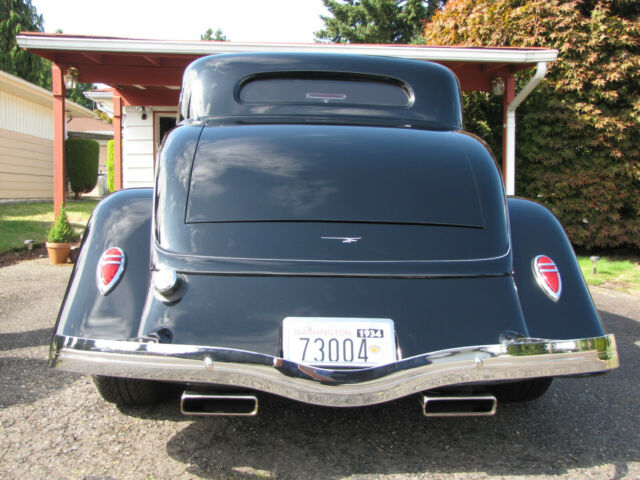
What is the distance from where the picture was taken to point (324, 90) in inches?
118

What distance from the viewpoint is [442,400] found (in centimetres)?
195

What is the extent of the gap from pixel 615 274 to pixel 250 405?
7.29m

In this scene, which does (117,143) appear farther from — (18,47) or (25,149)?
(18,47)

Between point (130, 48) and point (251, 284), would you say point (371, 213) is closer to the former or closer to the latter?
point (251, 284)

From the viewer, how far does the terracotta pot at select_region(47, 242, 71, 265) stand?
25.1ft

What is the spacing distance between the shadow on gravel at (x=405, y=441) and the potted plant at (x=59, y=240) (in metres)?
5.72

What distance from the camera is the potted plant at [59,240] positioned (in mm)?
7659

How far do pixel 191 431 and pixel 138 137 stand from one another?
9.79 meters

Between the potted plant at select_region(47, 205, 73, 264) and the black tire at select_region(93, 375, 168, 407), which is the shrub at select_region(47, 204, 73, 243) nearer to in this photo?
the potted plant at select_region(47, 205, 73, 264)

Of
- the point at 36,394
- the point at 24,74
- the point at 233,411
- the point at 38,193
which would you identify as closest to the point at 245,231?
the point at 233,411

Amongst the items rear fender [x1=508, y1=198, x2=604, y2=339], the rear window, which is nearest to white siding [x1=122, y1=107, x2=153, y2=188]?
the rear window

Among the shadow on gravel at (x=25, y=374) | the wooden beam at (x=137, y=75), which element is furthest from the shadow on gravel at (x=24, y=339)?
the wooden beam at (x=137, y=75)

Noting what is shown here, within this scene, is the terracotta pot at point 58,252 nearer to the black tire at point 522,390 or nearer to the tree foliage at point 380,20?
the black tire at point 522,390

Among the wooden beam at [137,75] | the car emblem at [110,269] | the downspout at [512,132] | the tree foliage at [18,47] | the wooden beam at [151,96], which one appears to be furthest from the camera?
the tree foliage at [18,47]
